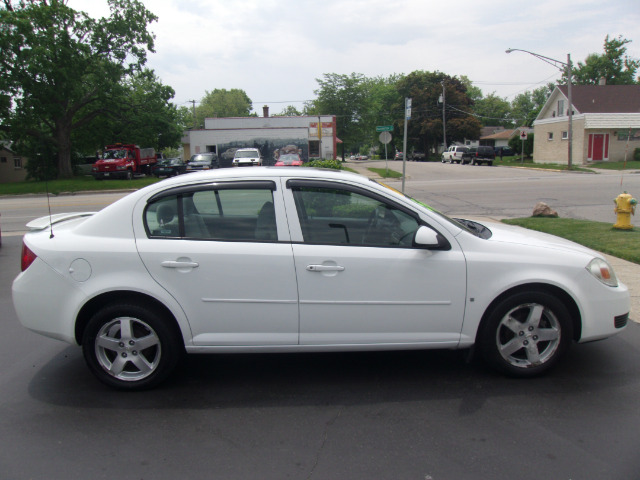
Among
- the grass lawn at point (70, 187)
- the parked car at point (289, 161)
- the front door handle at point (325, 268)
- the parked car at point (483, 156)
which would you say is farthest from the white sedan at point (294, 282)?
the parked car at point (483, 156)

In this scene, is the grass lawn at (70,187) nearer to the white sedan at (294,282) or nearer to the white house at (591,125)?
the white sedan at (294,282)

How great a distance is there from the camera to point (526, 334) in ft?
12.8

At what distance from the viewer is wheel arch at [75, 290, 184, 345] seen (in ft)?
12.6

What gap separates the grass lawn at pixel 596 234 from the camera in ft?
26.8

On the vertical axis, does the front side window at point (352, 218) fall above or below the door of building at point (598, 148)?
below

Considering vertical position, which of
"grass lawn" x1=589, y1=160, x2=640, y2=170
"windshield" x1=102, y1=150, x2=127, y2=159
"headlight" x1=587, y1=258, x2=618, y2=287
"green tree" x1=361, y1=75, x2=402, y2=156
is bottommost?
"headlight" x1=587, y1=258, x2=618, y2=287

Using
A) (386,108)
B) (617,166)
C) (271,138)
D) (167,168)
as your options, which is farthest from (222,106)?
(617,166)

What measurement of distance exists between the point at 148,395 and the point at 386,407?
1.78 meters

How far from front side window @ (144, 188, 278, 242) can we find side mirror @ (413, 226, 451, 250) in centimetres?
104

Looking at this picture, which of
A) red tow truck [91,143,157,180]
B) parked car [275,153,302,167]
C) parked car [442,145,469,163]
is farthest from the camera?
parked car [442,145,469,163]

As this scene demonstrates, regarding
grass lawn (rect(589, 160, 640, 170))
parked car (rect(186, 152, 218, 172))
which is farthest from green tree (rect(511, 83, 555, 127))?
parked car (rect(186, 152, 218, 172))

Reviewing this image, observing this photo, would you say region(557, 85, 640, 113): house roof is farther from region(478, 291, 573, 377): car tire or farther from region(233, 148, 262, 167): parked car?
region(478, 291, 573, 377): car tire

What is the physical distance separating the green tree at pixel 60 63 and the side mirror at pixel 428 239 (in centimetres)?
3146

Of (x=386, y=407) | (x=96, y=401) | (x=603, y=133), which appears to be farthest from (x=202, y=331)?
(x=603, y=133)
